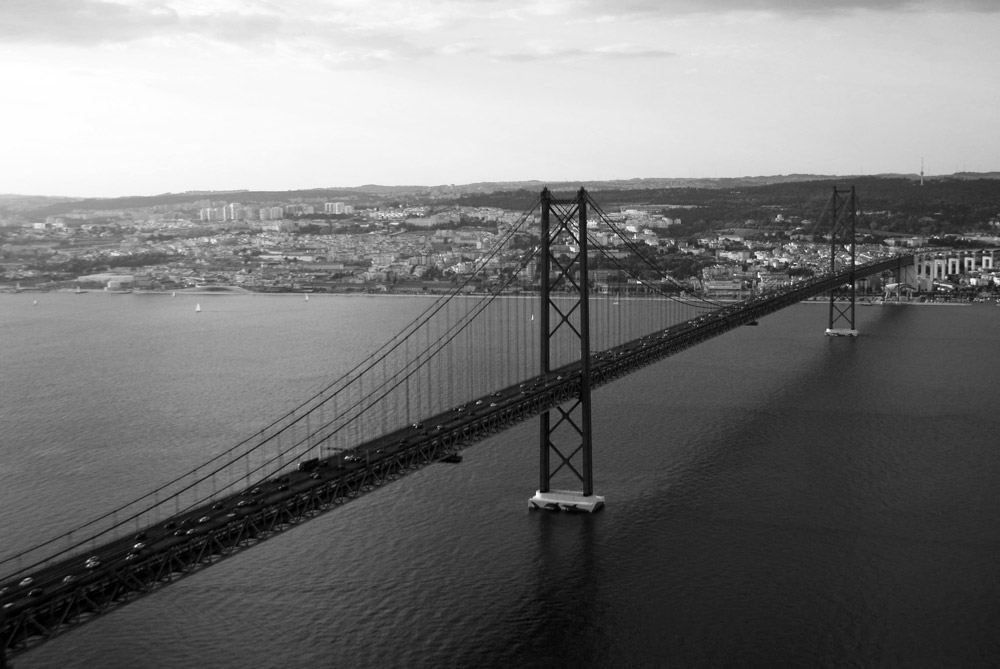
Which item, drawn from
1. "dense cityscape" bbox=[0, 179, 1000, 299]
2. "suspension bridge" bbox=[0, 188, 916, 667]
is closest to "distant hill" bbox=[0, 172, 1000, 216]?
"dense cityscape" bbox=[0, 179, 1000, 299]

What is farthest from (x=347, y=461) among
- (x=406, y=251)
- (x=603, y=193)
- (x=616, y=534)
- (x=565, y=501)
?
(x=603, y=193)

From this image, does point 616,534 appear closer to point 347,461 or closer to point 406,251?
point 347,461

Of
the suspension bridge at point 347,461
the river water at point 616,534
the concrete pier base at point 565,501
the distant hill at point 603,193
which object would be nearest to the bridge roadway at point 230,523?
the suspension bridge at point 347,461

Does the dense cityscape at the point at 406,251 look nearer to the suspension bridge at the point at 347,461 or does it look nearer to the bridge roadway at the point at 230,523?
the suspension bridge at the point at 347,461

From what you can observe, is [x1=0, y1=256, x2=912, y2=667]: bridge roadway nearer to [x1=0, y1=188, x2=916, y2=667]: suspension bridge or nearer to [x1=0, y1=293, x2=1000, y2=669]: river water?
[x1=0, y1=188, x2=916, y2=667]: suspension bridge

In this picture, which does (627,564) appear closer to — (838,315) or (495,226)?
(838,315)
